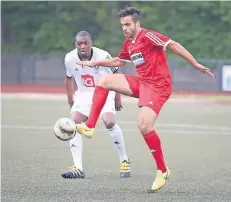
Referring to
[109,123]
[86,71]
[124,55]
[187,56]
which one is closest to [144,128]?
[187,56]

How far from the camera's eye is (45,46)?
5041cm

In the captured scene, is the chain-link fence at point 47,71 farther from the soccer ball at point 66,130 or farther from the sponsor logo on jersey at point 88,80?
the soccer ball at point 66,130

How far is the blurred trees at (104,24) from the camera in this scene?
1800 inches

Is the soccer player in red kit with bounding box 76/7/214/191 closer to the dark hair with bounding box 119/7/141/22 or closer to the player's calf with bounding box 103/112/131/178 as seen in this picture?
the dark hair with bounding box 119/7/141/22

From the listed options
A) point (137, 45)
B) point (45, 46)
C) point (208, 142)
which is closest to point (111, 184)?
point (137, 45)

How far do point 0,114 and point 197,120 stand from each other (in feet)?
17.5

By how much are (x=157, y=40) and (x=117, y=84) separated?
0.69 meters

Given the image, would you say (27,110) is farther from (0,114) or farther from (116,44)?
(116,44)

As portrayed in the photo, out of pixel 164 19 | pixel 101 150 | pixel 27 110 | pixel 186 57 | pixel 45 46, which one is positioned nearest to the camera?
pixel 186 57

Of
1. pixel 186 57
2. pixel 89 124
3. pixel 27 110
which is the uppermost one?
pixel 186 57

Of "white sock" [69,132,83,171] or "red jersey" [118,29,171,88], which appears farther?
"white sock" [69,132,83,171]

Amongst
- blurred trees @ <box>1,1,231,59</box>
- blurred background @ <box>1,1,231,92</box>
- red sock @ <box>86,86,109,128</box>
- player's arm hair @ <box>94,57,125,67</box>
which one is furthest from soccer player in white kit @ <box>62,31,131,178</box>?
blurred trees @ <box>1,1,231,59</box>

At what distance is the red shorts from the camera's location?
952 cm

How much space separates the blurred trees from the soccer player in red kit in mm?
34997
